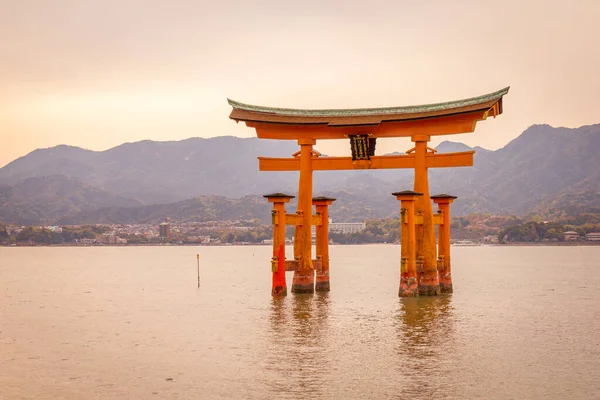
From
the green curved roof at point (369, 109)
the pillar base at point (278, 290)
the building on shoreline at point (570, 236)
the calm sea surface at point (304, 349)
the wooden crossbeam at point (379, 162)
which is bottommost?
the calm sea surface at point (304, 349)

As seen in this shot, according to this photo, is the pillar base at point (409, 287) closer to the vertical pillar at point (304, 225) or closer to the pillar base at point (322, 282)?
the vertical pillar at point (304, 225)

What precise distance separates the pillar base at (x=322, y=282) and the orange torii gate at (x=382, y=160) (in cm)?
167

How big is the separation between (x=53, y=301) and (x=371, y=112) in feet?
82.1

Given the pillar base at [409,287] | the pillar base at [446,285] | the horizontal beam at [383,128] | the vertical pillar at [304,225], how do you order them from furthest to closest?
the pillar base at [446,285] → the vertical pillar at [304,225] → the horizontal beam at [383,128] → the pillar base at [409,287]

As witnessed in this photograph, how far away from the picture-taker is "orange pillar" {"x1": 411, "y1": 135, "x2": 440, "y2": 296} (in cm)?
3609

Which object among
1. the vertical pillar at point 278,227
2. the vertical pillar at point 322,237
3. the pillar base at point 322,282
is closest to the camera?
the vertical pillar at point 278,227

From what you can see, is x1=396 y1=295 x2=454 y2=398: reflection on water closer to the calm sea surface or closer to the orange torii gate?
the calm sea surface

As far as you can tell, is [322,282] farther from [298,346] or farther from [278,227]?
[298,346]

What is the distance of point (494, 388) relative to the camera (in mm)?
19500

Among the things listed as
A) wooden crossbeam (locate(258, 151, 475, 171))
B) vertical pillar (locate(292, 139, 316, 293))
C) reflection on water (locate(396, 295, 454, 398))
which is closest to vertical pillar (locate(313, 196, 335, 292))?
vertical pillar (locate(292, 139, 316, 293))

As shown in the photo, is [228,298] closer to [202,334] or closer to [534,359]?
[202,334]

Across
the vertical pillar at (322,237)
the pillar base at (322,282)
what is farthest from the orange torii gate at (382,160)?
the pillar base at (322,282)

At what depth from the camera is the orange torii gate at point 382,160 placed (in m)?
35.3

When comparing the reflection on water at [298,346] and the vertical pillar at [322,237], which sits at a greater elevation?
the vertical pillar at [322,237]
